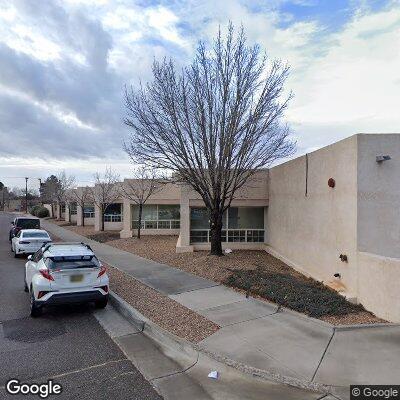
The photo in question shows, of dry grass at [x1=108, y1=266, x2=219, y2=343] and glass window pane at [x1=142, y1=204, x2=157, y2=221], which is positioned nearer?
dry grass at [x1=108, y1=266, x2=219, y2=343]

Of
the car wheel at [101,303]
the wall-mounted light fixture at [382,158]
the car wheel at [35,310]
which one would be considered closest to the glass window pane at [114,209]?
the car wheel at [101,303]

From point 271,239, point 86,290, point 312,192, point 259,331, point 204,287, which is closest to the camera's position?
point 259,331

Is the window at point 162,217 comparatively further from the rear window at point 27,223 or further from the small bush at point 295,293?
the small bush at point 295,293

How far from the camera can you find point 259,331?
6.69 metres

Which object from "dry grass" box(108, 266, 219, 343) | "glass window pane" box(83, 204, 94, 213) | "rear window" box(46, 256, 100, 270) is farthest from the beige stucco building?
"glass window pane" box(83, 204, 94, 213)

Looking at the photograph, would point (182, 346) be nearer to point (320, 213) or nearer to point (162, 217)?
point (320, 213)

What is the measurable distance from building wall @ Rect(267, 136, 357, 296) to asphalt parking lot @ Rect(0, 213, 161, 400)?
18.2 feet

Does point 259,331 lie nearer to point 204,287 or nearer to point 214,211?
point 204,287

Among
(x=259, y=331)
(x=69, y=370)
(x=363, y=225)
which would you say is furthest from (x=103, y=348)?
(x=363, y=225)

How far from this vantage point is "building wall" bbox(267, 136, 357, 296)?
28.8 feet

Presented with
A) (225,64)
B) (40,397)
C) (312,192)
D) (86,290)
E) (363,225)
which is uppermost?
(225,64)

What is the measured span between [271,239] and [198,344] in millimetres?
10972

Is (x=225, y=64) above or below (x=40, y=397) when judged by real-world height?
above

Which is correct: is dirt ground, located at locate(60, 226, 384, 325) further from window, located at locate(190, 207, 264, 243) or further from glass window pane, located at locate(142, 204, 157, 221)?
glass window pane, located at locate(142, 204, 157, 221)
